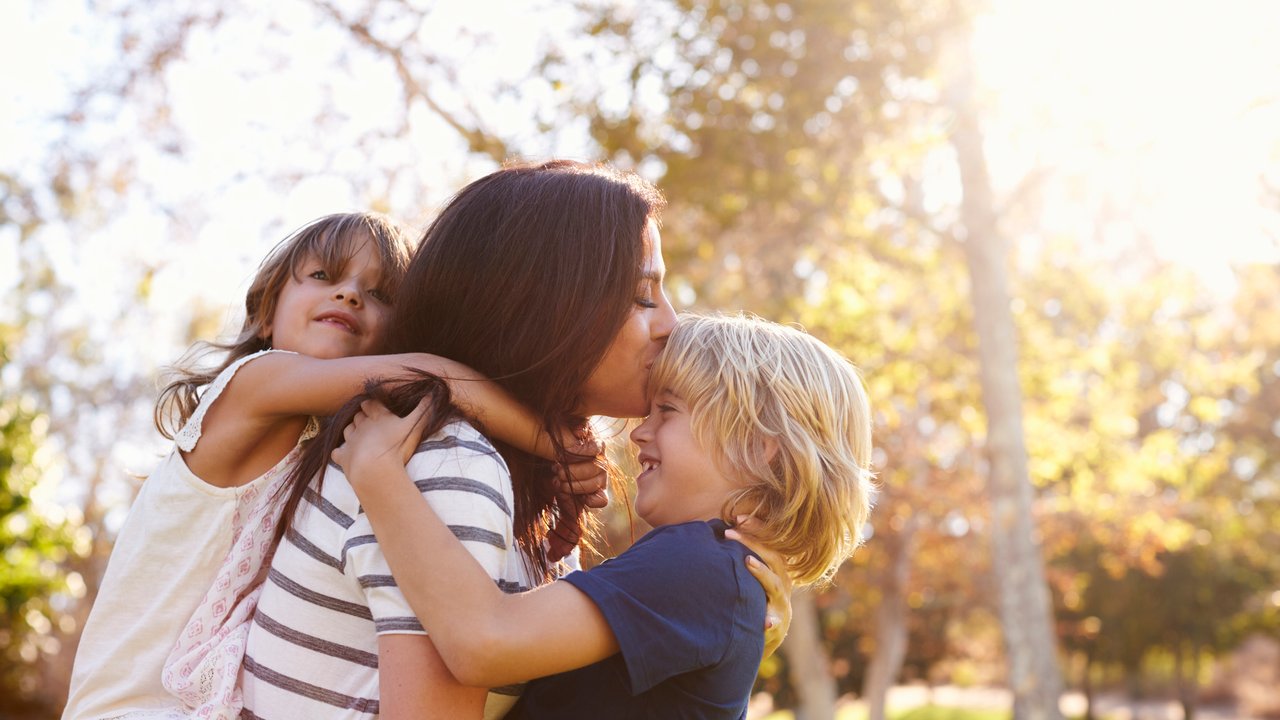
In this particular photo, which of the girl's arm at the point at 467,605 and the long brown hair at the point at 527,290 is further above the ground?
the long brown hair at the point at 527,290

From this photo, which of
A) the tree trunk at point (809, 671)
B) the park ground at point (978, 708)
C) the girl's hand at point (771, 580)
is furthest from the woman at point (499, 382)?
the park ground at point (978, 708)

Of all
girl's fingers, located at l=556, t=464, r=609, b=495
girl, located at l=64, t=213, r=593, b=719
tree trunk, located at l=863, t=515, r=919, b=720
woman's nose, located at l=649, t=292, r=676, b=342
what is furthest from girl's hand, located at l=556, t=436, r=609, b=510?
tree trunk, located at l=863, t=515, r=919, b=720

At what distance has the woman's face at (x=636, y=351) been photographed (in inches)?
86.7

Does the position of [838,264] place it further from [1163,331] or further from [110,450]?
[110,450]

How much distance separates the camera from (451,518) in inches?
70.2

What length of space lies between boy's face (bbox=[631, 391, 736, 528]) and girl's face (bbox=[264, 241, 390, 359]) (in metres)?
0.86

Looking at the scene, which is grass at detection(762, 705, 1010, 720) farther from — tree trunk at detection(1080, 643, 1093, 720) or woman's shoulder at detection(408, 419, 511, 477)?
woman's shoulder at detection(408, 419, 511, 477)

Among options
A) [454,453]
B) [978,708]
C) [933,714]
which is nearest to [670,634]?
[454,453]

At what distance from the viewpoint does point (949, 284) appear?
13133mm

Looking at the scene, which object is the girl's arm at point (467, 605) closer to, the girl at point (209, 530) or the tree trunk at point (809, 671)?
the girl at point (209, 530)

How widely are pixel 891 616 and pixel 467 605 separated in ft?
49.1

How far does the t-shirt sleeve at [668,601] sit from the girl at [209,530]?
1.25ft

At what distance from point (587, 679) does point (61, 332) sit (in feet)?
74.8

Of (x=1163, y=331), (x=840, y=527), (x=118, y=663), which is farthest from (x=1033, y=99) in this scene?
(x=118, y=663)
